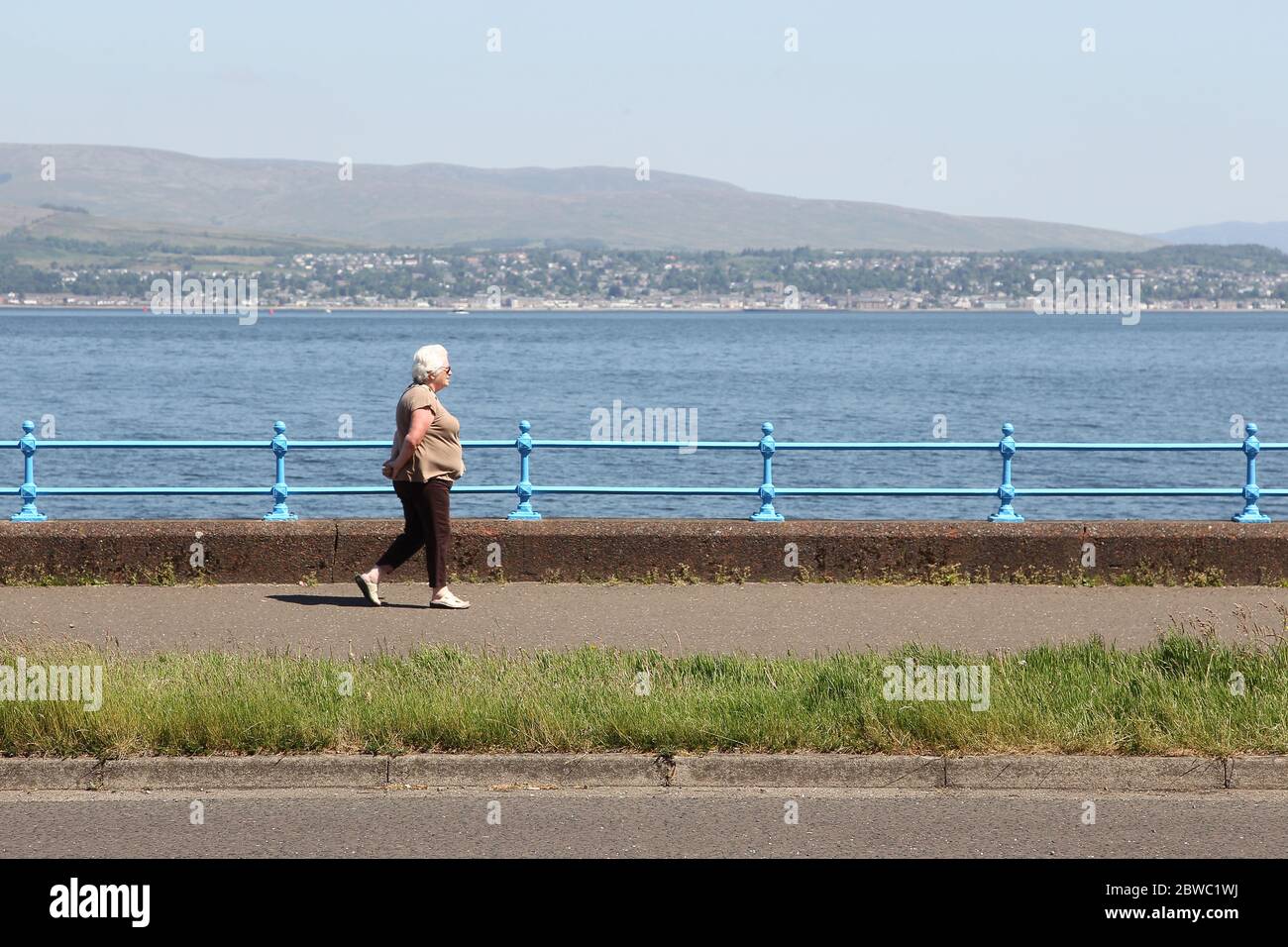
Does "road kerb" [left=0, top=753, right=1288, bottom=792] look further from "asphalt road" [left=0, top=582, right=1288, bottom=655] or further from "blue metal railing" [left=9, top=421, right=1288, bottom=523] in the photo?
"blue metal railing" [left=9, top=421, right=1288, bottom=523]

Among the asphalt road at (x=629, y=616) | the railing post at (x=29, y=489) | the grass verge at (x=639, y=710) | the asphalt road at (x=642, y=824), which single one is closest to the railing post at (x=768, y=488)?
the asphalt road at (x=629, y=616)

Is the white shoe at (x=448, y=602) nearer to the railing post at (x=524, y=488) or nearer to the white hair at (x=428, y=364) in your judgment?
the white hair at (x=428, y=364)

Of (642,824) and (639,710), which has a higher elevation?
(639,710)

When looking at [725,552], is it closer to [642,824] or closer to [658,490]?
[658,490]

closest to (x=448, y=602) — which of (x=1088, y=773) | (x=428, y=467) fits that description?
(x=428, y=467)

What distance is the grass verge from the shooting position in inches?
300

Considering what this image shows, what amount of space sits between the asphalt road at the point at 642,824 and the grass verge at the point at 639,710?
12.9 inches

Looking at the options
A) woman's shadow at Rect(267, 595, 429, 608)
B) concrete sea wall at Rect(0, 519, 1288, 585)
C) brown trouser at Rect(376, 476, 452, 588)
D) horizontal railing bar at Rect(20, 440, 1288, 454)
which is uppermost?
horizontal railing bar at Rect(20, 440, 1288, 454)

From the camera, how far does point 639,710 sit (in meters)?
7.89

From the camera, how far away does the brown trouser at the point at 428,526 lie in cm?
1112

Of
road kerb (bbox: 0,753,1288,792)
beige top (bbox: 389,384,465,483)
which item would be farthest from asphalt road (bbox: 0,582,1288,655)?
road kerb (bbox: 0,753,1288,792)

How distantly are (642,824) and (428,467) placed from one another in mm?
4698

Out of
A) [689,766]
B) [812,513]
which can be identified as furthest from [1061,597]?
[812,513]
